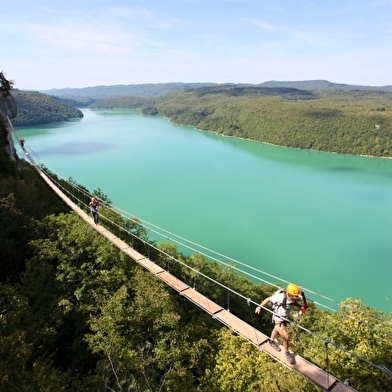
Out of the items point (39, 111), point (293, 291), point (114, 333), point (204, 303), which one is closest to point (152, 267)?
point (114, 333)

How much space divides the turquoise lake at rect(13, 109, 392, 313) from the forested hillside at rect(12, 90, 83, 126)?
32397 mm

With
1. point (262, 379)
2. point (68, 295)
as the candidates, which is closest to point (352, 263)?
point (262, 379)

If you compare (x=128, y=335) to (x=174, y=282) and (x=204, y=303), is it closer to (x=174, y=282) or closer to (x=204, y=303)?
(x=174, y=282)

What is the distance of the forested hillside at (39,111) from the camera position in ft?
282

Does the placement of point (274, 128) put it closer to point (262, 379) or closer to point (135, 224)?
point (135, 224)

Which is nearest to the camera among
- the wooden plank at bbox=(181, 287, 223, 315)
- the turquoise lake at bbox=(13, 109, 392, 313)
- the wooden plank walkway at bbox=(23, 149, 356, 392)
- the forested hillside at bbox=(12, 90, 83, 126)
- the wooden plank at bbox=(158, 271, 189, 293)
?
the wooden plank walkway at bbox=(23, 149, 356, 392)

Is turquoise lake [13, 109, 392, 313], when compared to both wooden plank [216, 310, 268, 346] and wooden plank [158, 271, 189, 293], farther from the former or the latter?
wooden plank [216, 310, 268, 346]

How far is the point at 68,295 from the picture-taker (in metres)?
7.94

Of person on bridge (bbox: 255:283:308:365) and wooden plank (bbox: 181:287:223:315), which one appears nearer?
person on bridge (bbox: 255:283:308:365)

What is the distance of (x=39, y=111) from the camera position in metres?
94.9

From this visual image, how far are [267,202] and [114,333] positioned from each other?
2557 centimetres

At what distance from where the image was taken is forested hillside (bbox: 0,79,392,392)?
228 inches

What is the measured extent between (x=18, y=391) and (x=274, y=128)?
74.1 m

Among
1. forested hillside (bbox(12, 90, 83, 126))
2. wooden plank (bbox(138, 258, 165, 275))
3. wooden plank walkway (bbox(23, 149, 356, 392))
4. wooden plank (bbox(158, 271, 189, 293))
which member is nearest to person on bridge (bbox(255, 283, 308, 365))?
wooden plank walkway (bbox(23, 149, 356, 392))
